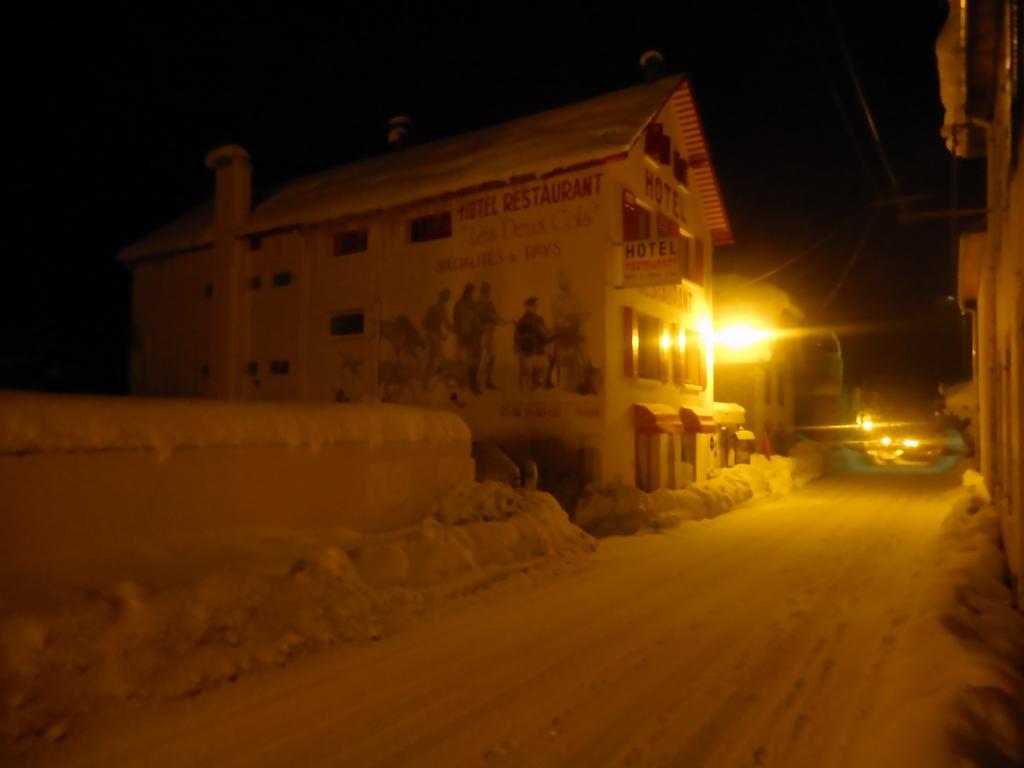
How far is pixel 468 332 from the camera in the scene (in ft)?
57.9

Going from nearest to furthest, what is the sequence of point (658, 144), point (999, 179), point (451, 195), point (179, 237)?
1. point (999, 179)
2. point (451, 195)
3. point (658, 144)
4. point (179, 237)

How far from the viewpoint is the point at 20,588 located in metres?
5.79

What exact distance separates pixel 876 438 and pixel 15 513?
177ft

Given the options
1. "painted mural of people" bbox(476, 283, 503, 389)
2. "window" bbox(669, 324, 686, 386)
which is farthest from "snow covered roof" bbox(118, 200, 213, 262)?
"window" bbox(669, 324, 686, 386)

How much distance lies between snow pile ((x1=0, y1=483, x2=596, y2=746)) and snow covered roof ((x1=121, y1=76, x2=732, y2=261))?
32.4 feet

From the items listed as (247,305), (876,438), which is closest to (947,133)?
(247,305)

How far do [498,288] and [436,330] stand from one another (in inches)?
73.7

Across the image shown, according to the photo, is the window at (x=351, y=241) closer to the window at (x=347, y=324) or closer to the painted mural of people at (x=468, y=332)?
the window at (x=347, y=324)

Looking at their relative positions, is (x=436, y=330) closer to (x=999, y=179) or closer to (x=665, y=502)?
(x=665, y=502)

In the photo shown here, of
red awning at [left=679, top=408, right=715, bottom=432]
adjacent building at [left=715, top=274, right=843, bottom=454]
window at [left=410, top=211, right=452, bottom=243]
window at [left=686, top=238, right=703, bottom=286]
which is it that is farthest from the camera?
adjacent building at [left=715, top=274, right=843, bottom=454]

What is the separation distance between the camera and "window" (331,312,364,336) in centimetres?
1955

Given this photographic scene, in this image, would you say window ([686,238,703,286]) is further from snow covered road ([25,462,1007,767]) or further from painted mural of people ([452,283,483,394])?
snow covered road ([25,462,1007,767])

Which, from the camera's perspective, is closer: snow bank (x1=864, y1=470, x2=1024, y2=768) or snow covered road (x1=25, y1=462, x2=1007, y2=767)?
snow bank (x1=864, y1=470, x2=1024, y2=768)

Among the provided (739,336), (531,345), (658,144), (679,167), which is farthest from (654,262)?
(739,336)
